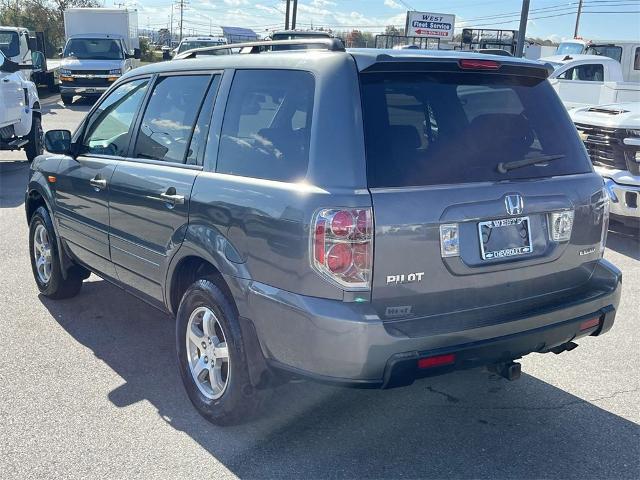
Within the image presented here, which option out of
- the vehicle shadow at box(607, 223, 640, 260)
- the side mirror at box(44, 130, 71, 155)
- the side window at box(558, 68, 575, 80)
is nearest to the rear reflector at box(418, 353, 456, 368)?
the side mirror at box(44, 130, 71, 155)

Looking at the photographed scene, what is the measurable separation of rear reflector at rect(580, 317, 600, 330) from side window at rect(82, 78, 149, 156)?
2.96 m

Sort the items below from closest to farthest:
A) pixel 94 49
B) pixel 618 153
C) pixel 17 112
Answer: pixel 618 153
pixel 17 112
pixel 94 49

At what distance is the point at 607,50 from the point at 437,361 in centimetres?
1851

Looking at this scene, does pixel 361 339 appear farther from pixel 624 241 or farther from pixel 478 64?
pixel 624 241

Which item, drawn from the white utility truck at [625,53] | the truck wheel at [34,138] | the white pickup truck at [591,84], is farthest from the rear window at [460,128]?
the white utility truck at [625,53]

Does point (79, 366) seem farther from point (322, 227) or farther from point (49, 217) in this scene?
point (322, 227)

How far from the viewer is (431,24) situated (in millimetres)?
45938

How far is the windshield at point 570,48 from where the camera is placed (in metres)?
20.7

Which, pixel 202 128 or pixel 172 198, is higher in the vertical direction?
pixel 202 128

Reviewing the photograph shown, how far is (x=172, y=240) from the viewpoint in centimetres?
383

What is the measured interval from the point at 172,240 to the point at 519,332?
190 centimetres

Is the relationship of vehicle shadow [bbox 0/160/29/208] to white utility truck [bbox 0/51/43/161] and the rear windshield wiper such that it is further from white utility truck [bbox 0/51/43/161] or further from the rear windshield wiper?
the rear windshield wiper

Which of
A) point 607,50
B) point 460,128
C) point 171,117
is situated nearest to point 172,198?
point 171,117

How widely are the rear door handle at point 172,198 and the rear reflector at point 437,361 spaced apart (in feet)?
5.22
